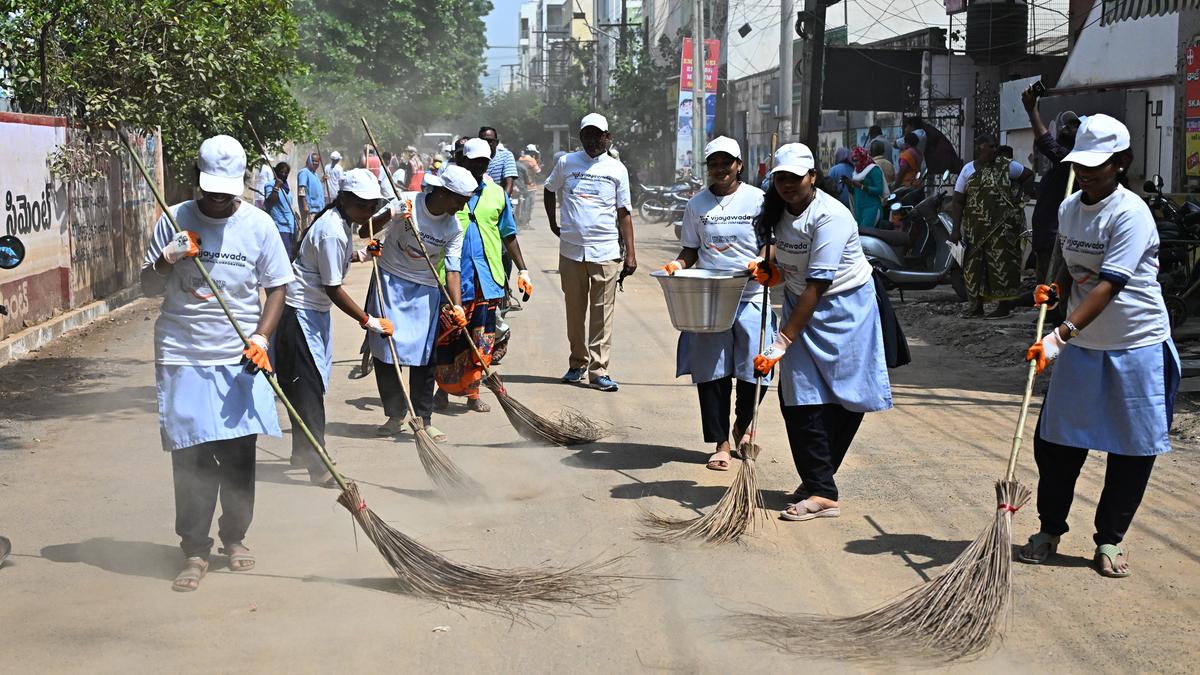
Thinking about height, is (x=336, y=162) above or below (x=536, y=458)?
above

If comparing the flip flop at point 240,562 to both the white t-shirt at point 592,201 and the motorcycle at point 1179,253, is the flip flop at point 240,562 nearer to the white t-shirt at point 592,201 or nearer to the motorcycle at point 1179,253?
the white t-shirt at point 592,201

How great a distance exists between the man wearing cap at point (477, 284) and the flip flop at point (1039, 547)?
3.44 m

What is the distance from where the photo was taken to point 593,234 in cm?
904

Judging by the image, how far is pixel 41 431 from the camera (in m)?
7.95

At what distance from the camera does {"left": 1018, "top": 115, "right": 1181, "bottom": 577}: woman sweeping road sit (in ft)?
15.4

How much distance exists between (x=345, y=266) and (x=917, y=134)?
11.7 meters

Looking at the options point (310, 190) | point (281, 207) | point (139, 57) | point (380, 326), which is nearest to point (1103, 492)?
point (380, 326)

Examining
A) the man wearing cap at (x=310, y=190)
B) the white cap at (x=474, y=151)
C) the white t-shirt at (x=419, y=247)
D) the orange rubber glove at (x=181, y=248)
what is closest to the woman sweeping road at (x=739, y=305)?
the white t-shirt at (x=419, y=247)

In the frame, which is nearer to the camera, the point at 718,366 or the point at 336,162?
the point at 718,366

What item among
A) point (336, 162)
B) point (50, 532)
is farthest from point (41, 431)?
point (336, 162)

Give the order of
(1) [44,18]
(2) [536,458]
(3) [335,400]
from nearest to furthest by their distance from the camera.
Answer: (2) [536,458]
(3) [335,400]
(1) [44,18]

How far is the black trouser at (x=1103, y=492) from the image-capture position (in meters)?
4.92

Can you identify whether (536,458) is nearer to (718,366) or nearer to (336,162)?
(718,366)

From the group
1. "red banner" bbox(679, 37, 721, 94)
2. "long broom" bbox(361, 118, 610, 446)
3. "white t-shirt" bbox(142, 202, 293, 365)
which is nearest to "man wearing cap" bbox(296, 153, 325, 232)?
"red banner" bbox(679, 37, 721, 94)
